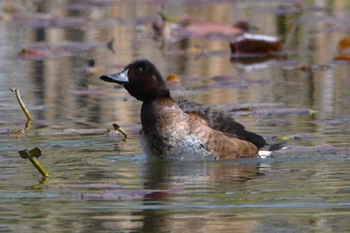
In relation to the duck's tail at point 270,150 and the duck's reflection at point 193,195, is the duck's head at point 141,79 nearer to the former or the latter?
the duck's reflection at point 193,195

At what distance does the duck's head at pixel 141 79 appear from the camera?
980 centimetres

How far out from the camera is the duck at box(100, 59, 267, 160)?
962cm

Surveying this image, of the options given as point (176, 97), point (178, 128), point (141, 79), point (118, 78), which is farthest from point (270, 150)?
point (176, 97)

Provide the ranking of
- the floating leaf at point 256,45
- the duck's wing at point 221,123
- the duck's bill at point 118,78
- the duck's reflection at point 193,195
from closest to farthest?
the duck's reflection at point 193,195, the duck's bill at point 118,78, the duck's wing at point 221,123, the floating leaf at point 256,45

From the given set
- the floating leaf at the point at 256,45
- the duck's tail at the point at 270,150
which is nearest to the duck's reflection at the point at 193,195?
the duck's tail at the point at 270,150

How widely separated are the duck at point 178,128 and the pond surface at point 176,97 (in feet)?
0.41

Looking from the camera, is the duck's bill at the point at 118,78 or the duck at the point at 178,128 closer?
the duck at the point at 178,128

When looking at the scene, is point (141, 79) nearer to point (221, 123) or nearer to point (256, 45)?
point (221, 123)

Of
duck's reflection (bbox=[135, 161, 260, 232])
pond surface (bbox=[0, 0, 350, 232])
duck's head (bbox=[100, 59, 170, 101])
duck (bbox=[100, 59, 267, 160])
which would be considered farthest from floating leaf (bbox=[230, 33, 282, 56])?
duck's reflection (bbox=[135, 161, 260, 232])

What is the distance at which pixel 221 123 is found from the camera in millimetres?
9977

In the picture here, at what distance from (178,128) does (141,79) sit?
0.49 metres

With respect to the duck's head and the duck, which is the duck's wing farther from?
the duck's head

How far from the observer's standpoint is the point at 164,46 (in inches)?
701

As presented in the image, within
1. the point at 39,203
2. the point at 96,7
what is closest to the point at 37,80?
the point at 39,203
